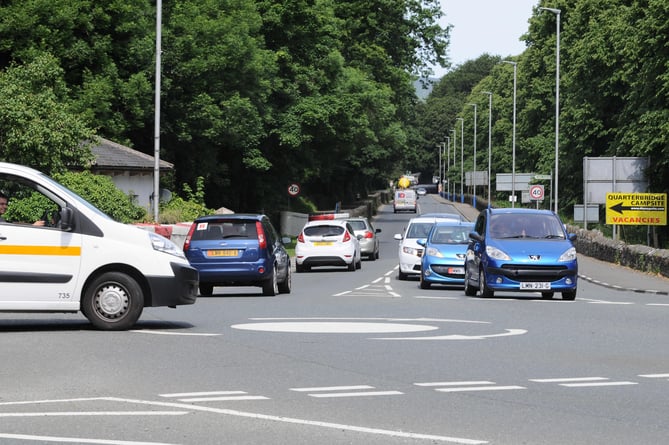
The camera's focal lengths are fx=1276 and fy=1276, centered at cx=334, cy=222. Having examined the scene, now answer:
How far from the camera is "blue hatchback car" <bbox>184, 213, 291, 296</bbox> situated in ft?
81.2

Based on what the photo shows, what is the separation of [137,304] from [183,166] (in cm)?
4392

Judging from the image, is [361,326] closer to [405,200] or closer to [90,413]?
[90,413]

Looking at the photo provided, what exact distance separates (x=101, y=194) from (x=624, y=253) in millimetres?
17742

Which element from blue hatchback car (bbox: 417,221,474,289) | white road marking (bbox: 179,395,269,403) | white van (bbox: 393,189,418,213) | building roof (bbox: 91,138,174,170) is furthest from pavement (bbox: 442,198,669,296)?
white van (bbox: 393,189,418,213)

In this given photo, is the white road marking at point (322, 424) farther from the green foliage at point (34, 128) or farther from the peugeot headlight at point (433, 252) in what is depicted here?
the green foliage at point (34, 128)

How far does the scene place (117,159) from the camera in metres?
48.2

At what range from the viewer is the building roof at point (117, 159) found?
47.0 meters

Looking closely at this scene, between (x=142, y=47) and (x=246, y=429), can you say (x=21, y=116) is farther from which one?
(x=246, y=429)

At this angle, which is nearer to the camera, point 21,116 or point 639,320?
point 639,320

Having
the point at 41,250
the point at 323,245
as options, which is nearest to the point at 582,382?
the point at 41,250

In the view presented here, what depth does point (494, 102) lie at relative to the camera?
391 ft

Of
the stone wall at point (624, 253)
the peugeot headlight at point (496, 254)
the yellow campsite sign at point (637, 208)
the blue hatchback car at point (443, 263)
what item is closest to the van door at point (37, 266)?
the peugeot headlight at point (496, 254)

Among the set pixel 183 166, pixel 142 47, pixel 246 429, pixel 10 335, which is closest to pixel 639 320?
pixel 10 335

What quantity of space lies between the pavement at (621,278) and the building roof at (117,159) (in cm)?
1689
